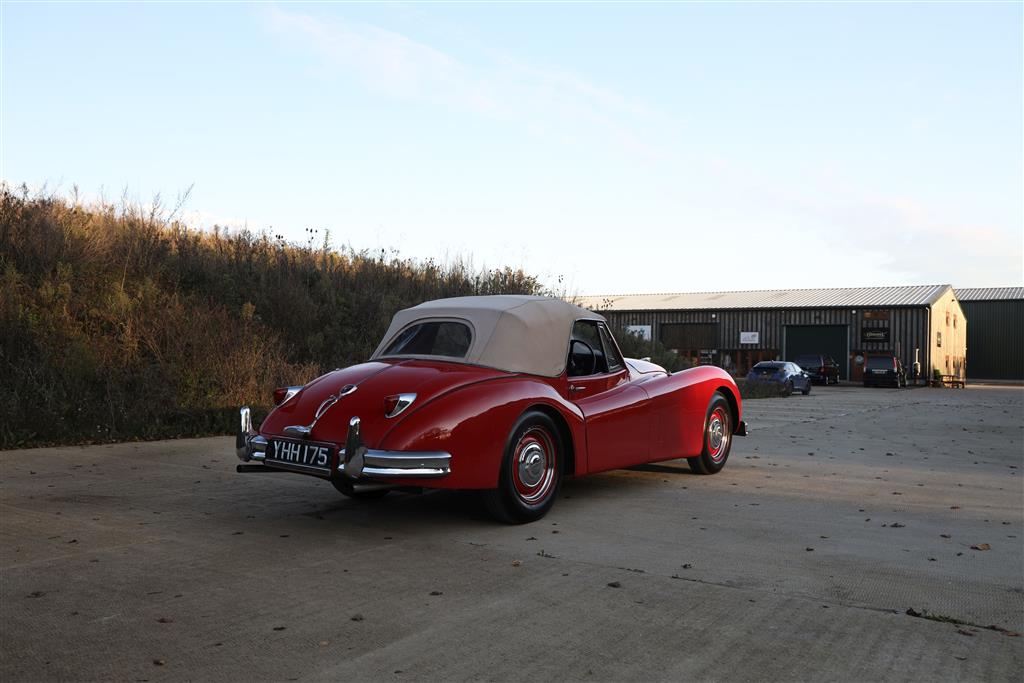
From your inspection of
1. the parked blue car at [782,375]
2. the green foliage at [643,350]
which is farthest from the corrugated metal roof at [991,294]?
the green foliage at [643,350]

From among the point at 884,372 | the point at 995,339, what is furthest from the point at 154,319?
the point at 995,339

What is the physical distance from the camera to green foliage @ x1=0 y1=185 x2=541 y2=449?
35.2 feet

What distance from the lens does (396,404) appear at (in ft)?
18.1

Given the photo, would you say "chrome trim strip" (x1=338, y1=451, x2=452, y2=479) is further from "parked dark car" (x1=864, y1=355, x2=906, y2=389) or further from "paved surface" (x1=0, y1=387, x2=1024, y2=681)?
"parked dark car" (x1=864, y1=355, x2=906, y2=389)

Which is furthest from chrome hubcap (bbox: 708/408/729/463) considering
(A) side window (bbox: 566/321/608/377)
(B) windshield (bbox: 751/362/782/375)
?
(B) windshield (bbox: 751/362/782/375)

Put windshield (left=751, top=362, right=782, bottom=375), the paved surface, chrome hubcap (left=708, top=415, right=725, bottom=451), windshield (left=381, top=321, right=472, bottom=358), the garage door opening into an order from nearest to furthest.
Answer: the paved surface → windshield (left=381, top=321, right=472, bottom=358) → chrome hubcap (left=708, top=415, right=725, bottom=451) → windshield (left=751, top=362, right=782, bottom=375) → the garage door opening

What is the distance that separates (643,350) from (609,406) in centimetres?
1923

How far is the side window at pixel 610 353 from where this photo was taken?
7.20 metres

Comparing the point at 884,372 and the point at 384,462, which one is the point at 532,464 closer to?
the point at 384,462

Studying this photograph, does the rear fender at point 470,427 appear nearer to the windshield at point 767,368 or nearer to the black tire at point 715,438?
the black tire at point 715,438

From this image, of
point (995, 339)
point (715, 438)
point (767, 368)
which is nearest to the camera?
point (715, 438)

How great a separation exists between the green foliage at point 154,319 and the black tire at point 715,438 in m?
6.58

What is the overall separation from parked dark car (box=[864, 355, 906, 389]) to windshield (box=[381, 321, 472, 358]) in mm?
39543

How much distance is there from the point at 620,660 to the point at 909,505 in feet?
15.0
